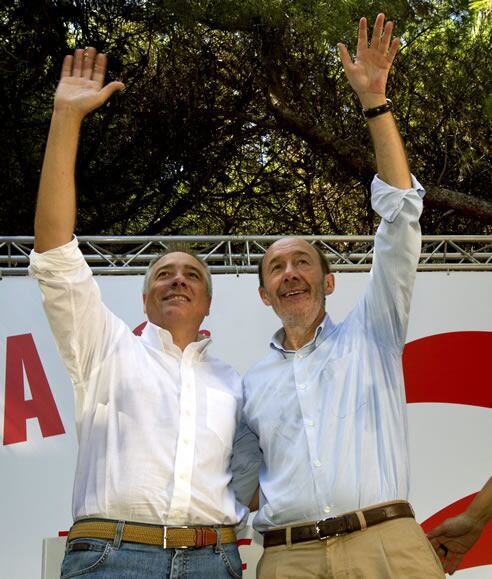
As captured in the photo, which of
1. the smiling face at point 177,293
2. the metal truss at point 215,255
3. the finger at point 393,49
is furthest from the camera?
the metal truss at point 215,255

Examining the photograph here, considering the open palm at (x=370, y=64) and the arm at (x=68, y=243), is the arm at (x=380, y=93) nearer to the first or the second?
the open palm at (x=370, y=64)

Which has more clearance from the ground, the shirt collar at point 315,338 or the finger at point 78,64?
the finger at point 78,64

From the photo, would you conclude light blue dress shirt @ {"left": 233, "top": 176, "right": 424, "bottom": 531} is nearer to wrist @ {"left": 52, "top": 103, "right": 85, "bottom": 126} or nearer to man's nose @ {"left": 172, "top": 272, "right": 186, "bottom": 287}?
man's nose @ {"left": 172, "top": 272, "right": 186, "bottom": 287}

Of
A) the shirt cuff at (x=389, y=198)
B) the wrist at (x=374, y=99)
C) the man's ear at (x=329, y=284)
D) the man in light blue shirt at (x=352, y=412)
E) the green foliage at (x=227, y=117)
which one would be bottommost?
the man in light blue shirt at (x=352, y=412)

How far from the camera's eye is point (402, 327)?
6.85 ft

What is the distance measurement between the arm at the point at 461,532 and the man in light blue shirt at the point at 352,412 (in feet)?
0.85

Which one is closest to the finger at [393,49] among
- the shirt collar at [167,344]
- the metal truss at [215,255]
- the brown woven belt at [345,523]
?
the shirt collar at [167,344]

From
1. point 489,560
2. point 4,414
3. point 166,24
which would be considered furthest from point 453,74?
point 4,414

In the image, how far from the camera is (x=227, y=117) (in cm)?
769

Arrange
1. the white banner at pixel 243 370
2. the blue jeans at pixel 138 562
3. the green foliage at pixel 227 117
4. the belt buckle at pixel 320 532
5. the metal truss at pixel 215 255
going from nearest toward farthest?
the blue jeans at pixel 138 562
the belt buckle at pixel 320 532
the white banner at pixel 243 370
the metal truss at pixel 215 255
the green foliage at pixel 227 117

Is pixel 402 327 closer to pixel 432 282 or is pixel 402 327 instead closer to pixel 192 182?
pixel 432 282

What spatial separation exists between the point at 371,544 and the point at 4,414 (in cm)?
318

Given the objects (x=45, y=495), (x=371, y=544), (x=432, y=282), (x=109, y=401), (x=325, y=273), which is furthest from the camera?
(x=432, y=282)

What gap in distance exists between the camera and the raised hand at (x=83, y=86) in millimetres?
1893
